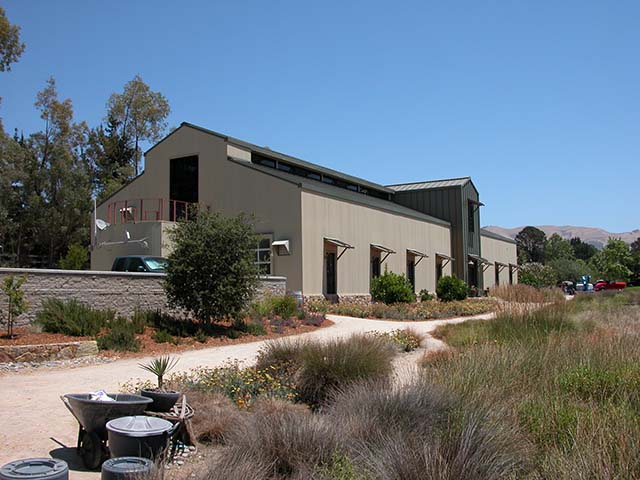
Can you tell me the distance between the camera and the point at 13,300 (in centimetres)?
1309

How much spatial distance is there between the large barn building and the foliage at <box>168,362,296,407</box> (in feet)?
57.3

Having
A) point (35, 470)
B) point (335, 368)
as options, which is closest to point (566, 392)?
point (335, 368)

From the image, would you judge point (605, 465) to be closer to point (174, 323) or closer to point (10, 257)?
point (174, 323)

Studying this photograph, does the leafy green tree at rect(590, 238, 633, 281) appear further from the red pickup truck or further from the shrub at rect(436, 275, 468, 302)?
the shrub at rect(436, 275, 468, 302)

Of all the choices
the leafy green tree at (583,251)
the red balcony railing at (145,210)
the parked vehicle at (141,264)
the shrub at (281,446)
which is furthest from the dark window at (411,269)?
the leafy green tree at (583,251)

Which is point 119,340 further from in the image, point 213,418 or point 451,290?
point 451,290

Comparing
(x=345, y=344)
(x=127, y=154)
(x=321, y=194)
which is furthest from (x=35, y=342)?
(x=127, y=154)

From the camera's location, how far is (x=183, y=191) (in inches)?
1258

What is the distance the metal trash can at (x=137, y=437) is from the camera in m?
5.15

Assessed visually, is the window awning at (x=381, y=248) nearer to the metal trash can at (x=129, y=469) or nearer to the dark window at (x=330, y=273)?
the dark window at (x=330, y=273)

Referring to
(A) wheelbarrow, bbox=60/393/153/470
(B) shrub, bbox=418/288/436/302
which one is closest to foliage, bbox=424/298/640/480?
(A) wheelbarrow, bbox=60/393/153/470

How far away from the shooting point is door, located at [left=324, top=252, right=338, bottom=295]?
1133 inches

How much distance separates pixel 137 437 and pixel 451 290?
2917cm

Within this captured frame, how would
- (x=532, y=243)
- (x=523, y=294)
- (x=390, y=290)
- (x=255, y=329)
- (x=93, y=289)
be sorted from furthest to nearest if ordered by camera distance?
(x=532, y=243) → (x=390, y=290) → (x=255, y=329) → (x=93, y=289) → (x=523, y=294)
